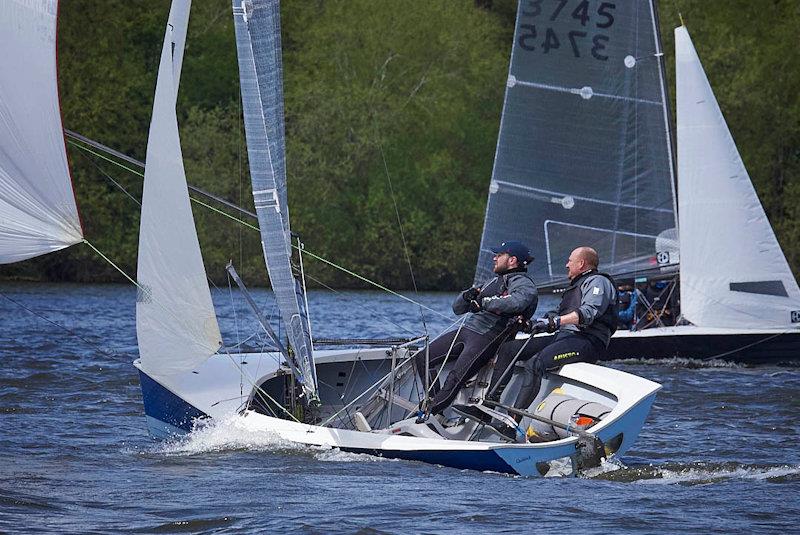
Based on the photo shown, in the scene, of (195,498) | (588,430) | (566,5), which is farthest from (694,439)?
(566,5)

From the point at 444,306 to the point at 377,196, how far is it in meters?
9.14

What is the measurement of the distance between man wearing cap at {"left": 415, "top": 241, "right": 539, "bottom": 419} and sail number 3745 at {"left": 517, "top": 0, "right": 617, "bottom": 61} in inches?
354

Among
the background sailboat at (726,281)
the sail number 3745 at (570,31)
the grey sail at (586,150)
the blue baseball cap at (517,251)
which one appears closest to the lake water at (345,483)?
the blue baseball cap at (517,251)

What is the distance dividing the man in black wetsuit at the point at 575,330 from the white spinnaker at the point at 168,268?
185cm

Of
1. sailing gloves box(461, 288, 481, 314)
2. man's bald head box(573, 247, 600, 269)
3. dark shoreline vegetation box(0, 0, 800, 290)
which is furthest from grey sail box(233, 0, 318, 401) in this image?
dark shoreline vegetation box(0, 0, 800, 290)

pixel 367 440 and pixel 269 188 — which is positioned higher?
pixel 269 188

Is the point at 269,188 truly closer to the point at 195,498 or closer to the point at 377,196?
the point at 195,498

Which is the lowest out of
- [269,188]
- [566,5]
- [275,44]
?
[269,188]

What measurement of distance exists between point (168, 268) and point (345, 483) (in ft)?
6.25

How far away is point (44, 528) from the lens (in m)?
7.48

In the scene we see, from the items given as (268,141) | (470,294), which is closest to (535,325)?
(470,294)

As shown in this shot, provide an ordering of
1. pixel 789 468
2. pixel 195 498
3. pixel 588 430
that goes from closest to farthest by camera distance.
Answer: pixel 195 498 < pixel 588 430 < pixel 789 468

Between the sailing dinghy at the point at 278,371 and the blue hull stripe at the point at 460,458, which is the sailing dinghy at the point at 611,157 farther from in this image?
the blue hull stripe at the point at 460,458

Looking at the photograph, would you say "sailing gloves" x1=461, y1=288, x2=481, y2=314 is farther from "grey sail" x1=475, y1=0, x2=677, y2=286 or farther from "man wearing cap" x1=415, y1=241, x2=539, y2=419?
"grey sail" x1=475, y1=0, x2=677, y2=286
